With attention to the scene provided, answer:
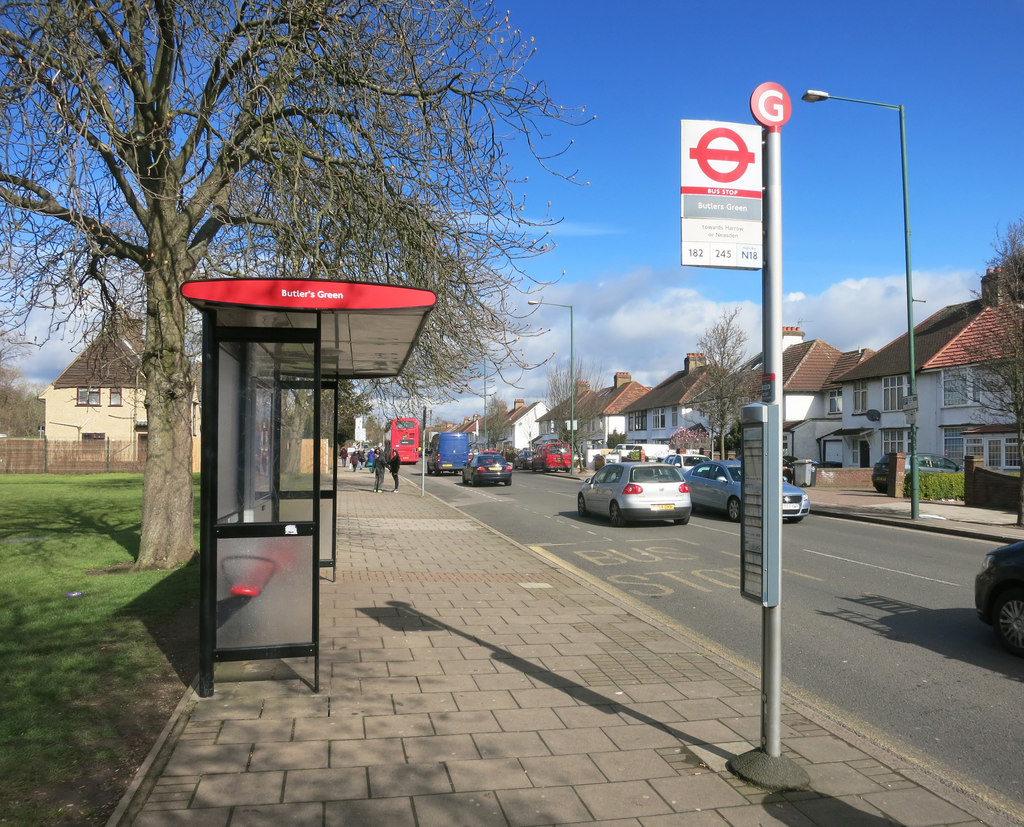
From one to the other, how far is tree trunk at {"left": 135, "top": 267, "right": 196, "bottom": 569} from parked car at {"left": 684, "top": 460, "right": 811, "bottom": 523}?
40.0 ft

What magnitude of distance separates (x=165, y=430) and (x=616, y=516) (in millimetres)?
10743

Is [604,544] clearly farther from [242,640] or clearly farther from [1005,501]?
[1005,501]

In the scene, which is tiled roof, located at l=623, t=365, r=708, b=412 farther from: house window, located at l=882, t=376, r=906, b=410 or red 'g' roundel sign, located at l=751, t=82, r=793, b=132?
red 'g' roundel sign, located at l=751, t=82, r=793, b=132

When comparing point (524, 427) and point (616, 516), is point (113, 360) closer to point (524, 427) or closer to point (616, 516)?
point (616, 516)

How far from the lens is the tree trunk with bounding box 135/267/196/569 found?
9.29 meters

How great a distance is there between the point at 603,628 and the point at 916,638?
9.72ft

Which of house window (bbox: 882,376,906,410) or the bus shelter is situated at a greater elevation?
house window (bbox: 882,376,906,410)

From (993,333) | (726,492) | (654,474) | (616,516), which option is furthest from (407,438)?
(993,333)

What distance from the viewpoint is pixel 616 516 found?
58.4ft

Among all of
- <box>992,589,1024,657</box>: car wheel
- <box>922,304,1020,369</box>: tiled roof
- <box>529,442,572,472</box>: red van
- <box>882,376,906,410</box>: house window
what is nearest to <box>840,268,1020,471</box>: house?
<box>882,376,906,410</box>: house window

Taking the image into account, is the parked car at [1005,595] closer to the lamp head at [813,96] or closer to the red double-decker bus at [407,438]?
the lamp head at [813,96]

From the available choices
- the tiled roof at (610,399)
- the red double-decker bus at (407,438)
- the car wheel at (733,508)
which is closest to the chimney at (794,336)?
the tiled roof at (610,399)

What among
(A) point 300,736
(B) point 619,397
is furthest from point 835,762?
(B) point 619,397

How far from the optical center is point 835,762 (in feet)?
14.0
